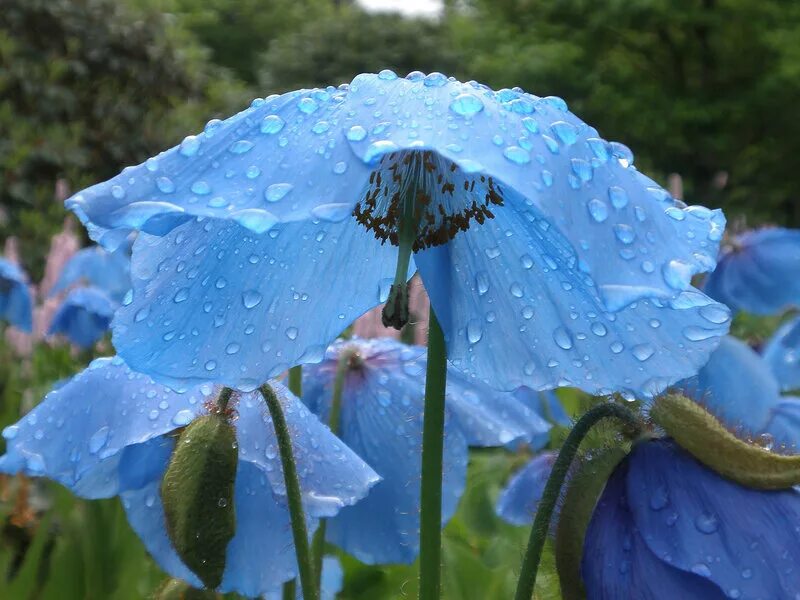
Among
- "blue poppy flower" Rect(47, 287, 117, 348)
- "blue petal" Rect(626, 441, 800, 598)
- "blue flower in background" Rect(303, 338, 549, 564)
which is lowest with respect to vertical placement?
"blue poppy flower" Rect(47, 287, 117, 348)

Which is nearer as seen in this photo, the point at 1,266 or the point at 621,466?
the point at 621,466

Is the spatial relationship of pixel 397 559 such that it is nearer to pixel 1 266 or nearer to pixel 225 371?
pixel 225 371

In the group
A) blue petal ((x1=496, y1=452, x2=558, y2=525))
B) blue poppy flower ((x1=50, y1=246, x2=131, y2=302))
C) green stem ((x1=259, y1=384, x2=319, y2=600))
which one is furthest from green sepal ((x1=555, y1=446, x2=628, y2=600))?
blue poppy flower ((x1=50, y1=246, x2=131, y2=302))

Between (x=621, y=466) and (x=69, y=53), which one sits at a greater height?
(x=621, y=466)

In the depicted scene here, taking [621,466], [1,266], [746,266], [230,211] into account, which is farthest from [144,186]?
[1,266]

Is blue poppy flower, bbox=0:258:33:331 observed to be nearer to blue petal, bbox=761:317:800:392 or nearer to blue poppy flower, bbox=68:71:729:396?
blue petal, bbox=761:317:800:392

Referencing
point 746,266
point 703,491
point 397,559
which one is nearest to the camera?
point 703,491
